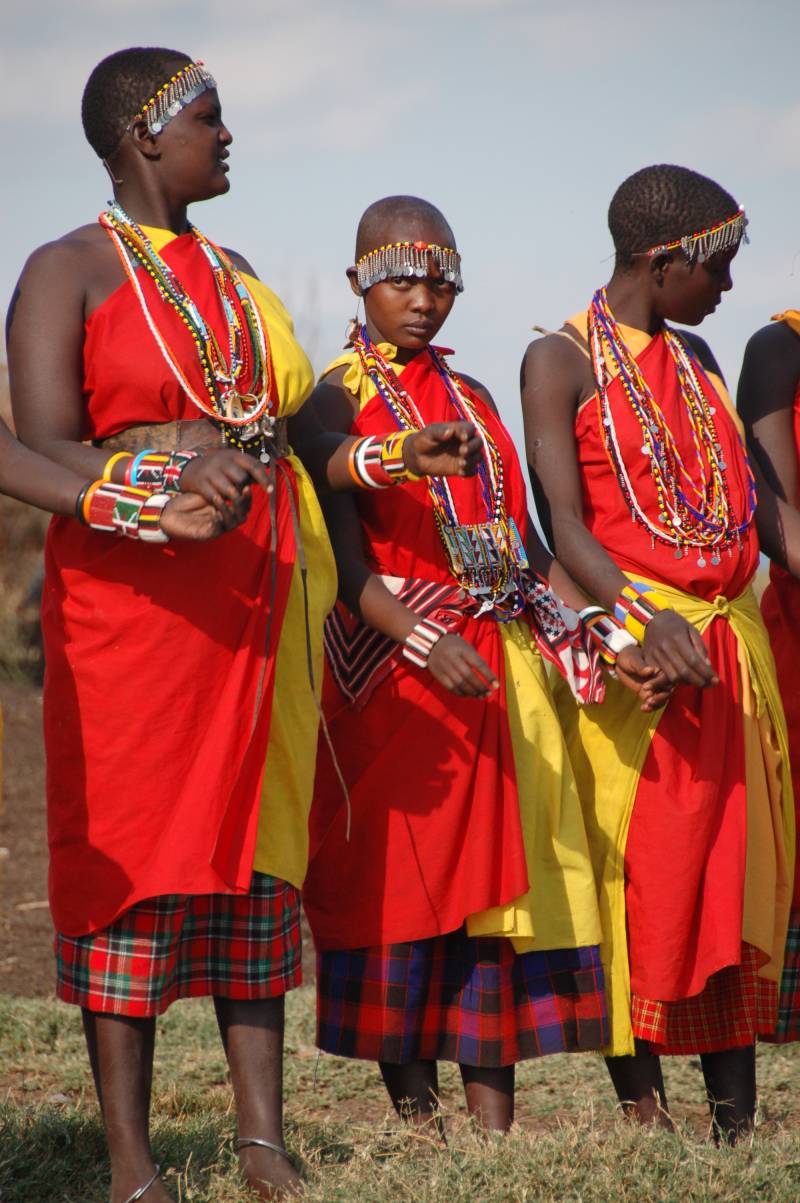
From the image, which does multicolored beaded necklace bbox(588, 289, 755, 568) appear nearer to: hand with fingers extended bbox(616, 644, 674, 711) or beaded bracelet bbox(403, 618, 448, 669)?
hand with fingers extended bbox(616, 644, 674, 711)

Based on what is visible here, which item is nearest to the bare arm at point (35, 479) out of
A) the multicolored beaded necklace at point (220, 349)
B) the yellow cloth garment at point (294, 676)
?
the multicolored beaded necklace at point (220, 349)

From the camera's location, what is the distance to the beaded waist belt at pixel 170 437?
3.45 m

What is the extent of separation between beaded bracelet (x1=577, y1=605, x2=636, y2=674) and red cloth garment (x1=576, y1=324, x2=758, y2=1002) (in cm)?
25

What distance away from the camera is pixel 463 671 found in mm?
3674

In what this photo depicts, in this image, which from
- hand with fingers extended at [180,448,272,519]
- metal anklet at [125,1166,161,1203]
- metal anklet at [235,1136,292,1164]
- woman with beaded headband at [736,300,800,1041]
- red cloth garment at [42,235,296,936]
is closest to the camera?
hand with fingers extended at [180,448,272,519]

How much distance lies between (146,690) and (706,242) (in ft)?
6.71

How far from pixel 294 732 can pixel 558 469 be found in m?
1.13

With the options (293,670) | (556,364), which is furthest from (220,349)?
(556,364)

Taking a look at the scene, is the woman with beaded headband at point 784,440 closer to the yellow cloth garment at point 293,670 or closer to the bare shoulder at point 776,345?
the bare shoulder at point 776,345

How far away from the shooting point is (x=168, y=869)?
3.26m

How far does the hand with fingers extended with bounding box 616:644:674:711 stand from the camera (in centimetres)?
389

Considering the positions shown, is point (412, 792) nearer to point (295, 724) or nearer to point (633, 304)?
point (295, 724)

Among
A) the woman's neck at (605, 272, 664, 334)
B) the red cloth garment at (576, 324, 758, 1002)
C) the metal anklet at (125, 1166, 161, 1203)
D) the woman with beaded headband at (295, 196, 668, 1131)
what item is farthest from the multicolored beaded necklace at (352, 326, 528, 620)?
the metal anklet at (125, 1166, 161, 1203)

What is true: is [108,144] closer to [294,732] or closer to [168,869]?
[294,732]
